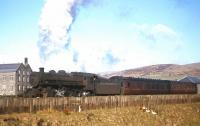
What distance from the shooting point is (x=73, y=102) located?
95.1 feet

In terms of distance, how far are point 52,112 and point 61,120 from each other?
1.46m

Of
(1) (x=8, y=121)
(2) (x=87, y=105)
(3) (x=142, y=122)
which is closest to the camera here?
(1) (x=8, y=121)

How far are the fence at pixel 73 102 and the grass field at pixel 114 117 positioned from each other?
70cm

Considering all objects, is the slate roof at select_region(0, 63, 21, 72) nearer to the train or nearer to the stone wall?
the stone wall

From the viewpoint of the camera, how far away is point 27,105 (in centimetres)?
2542

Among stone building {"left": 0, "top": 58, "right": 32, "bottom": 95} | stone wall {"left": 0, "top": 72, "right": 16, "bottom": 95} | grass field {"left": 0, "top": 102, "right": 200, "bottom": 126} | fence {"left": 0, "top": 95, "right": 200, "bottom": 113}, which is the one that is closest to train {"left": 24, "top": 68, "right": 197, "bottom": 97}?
fence {"left": 0, "top": 95, "right": 200, "bottom": 113}

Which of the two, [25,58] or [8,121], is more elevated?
[25,58]

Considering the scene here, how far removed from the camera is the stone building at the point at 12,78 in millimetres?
74438

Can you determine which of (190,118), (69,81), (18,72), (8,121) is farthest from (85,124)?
(18,72)

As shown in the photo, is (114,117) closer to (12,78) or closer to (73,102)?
(73,102)

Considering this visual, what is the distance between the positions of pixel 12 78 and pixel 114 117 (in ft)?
160

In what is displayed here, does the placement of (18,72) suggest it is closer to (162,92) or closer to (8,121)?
(162,92)

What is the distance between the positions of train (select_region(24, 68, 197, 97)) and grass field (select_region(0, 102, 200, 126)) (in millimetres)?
5925

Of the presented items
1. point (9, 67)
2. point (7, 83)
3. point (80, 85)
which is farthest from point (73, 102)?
point (9, 67)
